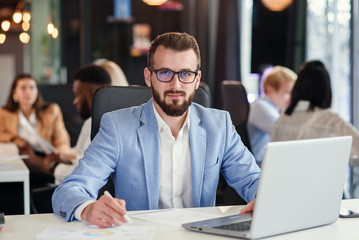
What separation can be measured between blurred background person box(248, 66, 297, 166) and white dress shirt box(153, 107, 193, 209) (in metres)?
2.42

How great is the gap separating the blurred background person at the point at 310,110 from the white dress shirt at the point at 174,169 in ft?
5.90

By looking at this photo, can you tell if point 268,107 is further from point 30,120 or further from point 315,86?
point 30,120

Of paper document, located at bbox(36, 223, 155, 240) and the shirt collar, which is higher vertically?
the shirt collar

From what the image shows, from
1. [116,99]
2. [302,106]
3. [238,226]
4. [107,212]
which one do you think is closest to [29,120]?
[302,106]

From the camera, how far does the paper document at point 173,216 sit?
1.75 meters

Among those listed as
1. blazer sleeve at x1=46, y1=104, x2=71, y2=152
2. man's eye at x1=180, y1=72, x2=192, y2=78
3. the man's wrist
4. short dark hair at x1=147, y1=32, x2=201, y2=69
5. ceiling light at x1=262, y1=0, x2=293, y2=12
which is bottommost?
blazer sleeve at x1=46, y1=104, x2=71, y2=152

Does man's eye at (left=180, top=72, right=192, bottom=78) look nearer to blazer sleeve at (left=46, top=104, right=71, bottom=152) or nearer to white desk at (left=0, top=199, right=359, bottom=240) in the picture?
white desk at (left=0, top=199, right=359, bottom=240)

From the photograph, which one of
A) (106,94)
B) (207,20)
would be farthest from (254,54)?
(106,94)

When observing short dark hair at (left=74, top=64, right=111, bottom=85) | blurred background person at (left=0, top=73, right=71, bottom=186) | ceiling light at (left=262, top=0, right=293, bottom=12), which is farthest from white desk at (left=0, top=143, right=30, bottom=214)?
ceiling light at (left=262, top=0, right=293, bottom=12)

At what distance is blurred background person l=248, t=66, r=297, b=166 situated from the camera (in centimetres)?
470

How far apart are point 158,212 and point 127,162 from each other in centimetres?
29

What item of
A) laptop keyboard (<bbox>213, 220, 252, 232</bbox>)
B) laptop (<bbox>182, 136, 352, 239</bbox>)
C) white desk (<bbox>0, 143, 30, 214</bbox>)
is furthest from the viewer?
white desk (<bbox>0, 143, 30, 214</bbox>)

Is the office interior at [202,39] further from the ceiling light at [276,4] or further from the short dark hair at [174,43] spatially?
the short dark hair at [174,43]

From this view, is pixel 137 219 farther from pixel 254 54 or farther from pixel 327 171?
pixel 254 54
